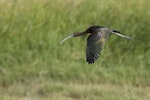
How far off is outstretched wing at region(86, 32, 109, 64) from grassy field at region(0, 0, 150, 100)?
144cm

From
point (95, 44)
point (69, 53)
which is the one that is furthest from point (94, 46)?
point (69, 53)

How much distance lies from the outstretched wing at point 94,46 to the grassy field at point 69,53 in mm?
1445

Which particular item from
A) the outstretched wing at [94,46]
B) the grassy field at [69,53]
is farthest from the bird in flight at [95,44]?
the grassy field at [69,53]

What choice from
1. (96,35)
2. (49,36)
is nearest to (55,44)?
(49,36)

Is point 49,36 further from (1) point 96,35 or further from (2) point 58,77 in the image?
(1) point 96,35

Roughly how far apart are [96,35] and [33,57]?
7.56ft

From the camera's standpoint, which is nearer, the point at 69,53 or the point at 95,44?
the point at 95,44

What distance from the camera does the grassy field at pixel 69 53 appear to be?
598 centimetres

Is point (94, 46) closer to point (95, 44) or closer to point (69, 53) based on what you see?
point (95, 44)

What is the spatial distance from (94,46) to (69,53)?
2.33 m

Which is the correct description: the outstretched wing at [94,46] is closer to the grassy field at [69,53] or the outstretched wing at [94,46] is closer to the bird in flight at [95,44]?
the bird in flight at [95,44]

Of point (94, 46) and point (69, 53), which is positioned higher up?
point (69, 53)

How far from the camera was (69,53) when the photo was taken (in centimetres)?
659

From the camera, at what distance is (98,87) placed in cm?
602
